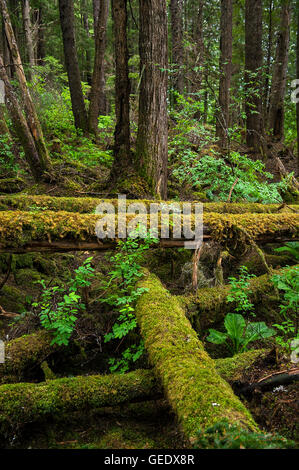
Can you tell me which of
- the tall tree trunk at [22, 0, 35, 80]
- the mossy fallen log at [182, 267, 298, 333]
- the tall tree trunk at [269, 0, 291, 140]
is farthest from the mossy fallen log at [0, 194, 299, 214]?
the tall tree trunk at [269, 0, 291, 140]

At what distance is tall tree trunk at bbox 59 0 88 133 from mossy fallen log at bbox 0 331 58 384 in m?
9.76

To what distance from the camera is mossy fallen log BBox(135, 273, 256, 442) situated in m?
1.69

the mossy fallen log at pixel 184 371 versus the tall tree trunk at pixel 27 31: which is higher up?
the tall tree trunk at pixel 27 31

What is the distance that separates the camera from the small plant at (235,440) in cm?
129

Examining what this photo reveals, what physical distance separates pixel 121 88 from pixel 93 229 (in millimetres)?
3718

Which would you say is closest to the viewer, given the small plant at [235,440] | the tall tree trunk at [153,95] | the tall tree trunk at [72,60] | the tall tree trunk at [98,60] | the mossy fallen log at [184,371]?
the small plant at [235,440]

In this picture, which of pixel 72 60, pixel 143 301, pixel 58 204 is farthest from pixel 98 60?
pixel 143 301

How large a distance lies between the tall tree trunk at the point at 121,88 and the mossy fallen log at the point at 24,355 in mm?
3623

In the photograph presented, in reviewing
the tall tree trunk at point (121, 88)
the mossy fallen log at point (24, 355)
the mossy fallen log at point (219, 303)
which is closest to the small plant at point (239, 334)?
the mossy fallen log at point (219, 303)

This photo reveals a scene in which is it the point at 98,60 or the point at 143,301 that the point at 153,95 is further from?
the point at 98,60

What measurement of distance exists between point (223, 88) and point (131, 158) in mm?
5975

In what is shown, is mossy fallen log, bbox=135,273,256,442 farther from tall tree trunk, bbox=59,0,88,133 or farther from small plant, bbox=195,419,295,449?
tall tree trunk, bbox=59,0,88,133

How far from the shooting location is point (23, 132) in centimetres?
627

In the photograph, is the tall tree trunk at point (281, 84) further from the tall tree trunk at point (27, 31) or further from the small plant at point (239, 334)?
the small plant at point (239, 334)
